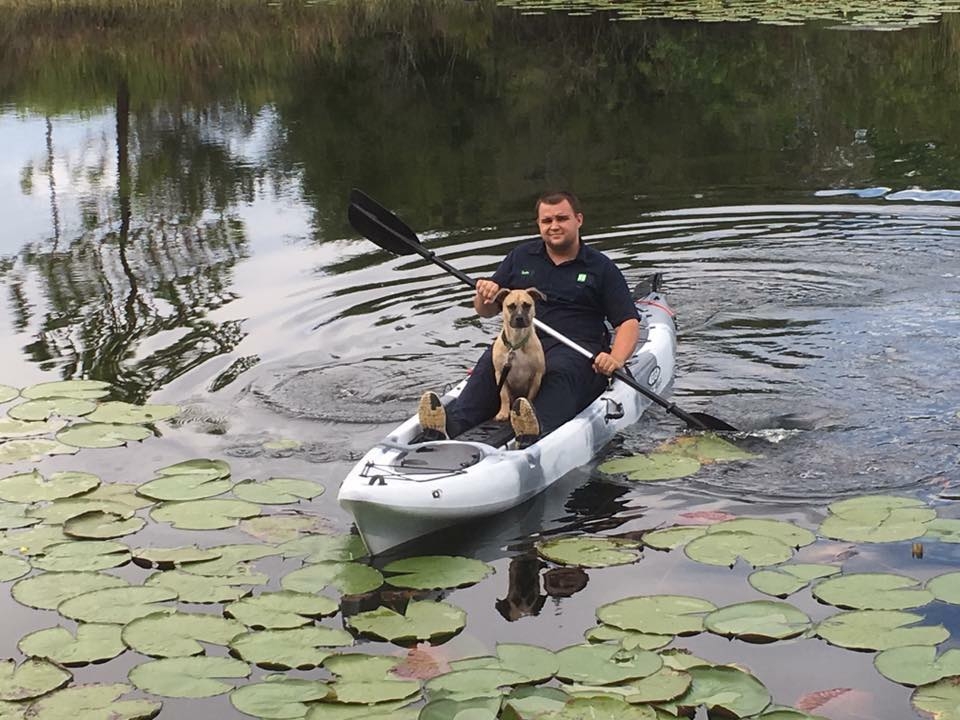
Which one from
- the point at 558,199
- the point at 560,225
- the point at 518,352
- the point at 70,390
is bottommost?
the point at 70,390

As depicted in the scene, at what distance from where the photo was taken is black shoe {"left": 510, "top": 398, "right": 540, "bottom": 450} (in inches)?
284

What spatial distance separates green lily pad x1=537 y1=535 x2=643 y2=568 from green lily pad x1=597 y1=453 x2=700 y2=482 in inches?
33.7

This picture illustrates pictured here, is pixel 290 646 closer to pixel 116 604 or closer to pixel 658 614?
pixel 116 604

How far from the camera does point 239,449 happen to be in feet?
26.5

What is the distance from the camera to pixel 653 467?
7.58 metres

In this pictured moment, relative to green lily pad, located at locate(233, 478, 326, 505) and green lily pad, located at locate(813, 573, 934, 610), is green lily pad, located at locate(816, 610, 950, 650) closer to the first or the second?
green lily pad, located at locate(813, 573, 934, 610)

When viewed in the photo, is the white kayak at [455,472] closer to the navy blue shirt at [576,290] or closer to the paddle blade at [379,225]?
the navy blue shirt at [576,290]

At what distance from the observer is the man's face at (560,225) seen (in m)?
7.85

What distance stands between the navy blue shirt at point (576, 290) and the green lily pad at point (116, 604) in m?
2.96

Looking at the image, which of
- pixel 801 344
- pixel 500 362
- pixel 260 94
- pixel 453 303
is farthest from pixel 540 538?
pixel 260 94

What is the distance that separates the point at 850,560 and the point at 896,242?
21.1ft

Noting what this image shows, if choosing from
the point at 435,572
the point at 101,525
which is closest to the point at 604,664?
the point at 435,572

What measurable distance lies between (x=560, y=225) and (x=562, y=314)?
21.6 inches

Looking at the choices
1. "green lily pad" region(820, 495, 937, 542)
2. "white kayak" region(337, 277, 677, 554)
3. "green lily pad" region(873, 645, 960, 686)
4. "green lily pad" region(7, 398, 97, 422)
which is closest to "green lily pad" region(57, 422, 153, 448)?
"green lily pad" region(7, 398, 97, 422)
